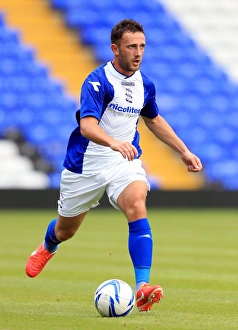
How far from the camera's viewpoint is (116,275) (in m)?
8.98

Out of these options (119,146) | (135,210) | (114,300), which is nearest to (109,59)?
(135,210)

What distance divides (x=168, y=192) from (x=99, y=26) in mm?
6009

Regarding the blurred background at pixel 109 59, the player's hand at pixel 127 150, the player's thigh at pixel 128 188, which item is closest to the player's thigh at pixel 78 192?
the player's thigh at pixel 128 188

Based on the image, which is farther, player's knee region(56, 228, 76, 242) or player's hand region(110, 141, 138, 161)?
player's knee region(56, 228, 76, 242)

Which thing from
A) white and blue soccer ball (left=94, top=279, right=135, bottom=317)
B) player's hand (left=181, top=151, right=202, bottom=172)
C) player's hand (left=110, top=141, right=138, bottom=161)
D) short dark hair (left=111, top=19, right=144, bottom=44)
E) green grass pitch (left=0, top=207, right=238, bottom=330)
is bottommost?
green grass pitch (left=0, top=207, right=238, bottom=330)

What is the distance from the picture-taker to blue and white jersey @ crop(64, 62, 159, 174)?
662 cm

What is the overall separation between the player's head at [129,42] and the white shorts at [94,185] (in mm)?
824

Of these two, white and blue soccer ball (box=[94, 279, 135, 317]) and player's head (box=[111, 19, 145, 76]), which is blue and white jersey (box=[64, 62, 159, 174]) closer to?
player's head (box=[111, 19, 145, 76])

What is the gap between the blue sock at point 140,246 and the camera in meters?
6.37

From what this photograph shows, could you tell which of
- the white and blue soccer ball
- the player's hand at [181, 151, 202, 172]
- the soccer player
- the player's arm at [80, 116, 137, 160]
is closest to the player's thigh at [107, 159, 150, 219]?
the soccer player

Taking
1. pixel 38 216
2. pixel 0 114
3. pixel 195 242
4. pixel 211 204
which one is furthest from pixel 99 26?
pixel 195 242

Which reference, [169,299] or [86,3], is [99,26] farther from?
[169,299]

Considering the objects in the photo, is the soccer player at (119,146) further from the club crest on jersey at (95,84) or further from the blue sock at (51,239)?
the blue sock at (51,239)

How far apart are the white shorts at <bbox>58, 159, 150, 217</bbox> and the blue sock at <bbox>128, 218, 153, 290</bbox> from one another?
308mm
